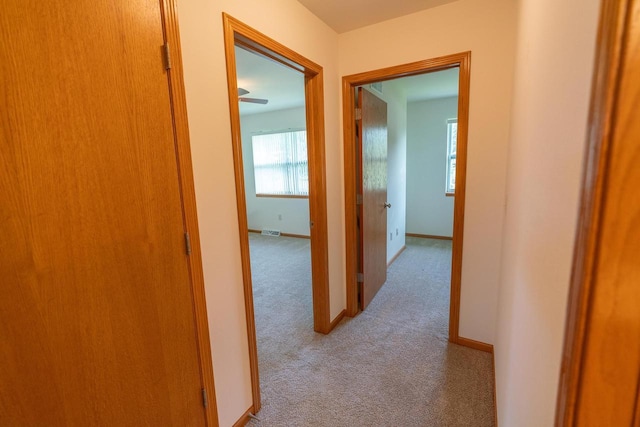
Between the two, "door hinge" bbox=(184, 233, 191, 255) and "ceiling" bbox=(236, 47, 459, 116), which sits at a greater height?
"ceiling" bbox=(236, 47, 459, 116)

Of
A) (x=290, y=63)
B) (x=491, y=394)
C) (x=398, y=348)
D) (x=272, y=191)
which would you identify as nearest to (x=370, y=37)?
(x=290, y=63)

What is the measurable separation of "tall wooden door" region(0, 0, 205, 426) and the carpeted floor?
831 mm

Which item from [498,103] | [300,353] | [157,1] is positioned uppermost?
[157,1]

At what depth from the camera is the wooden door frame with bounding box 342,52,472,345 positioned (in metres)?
1.98

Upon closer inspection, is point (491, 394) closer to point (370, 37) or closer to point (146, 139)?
point (146, 139)

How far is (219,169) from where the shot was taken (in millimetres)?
1406

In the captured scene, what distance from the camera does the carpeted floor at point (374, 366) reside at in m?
1.64

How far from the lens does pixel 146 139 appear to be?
3.54ft

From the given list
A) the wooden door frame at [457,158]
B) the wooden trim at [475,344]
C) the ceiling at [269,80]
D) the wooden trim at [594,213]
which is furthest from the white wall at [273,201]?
the wooden trim at [594,213]

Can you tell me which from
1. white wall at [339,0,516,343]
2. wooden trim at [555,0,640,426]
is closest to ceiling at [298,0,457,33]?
white wall at [339,0,516,343]

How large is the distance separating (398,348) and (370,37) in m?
2.43

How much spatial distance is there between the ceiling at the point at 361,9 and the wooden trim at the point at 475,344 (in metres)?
2.43

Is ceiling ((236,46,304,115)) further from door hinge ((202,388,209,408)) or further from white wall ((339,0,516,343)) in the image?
door hinge ((202,388,209,408))

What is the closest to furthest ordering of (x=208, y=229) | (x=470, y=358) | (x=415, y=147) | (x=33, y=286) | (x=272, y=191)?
(x=33, y=286) → (x=208, y=229) → (x=470, y=358) → (x=415, y=147) → (x=272, y=191)
